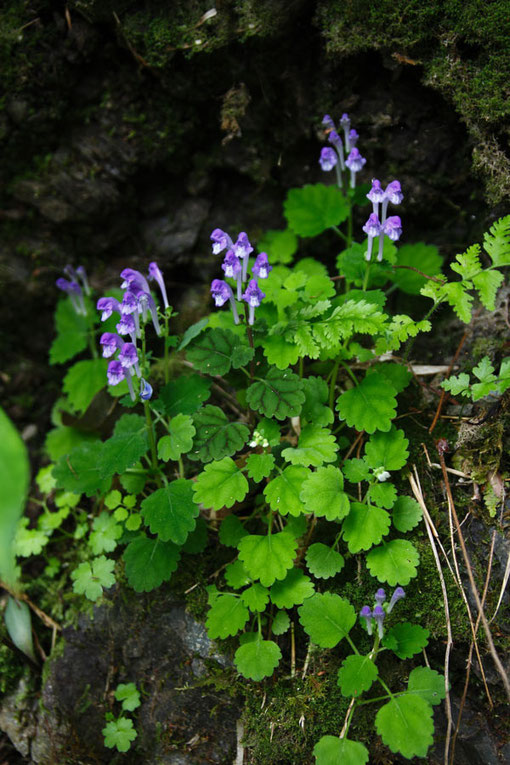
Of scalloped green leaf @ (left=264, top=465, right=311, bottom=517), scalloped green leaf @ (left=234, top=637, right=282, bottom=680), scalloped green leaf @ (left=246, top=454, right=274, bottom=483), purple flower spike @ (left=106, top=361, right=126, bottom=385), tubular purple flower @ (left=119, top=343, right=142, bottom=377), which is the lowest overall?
scalloped green leaf @ (left=234, top=637, right=282, bottom=680)

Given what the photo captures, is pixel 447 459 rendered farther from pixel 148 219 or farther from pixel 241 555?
pixel 148 219

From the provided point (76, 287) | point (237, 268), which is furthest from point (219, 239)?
point (76, 287)

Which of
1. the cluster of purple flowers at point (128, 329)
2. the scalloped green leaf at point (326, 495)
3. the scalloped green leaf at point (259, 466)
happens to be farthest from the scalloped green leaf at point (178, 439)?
the scalloped green leaf at point (326, 495)

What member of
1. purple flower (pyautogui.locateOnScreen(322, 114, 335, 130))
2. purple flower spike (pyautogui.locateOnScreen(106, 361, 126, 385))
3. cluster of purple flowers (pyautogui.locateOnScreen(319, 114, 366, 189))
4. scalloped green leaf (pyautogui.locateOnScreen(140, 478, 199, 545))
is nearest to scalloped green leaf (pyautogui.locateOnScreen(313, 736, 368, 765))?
scalloped green leaf (pyautogui.locateOnScreen(140, 478, 199, 545))

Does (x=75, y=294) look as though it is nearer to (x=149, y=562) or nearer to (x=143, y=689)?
(x=149, y=562)

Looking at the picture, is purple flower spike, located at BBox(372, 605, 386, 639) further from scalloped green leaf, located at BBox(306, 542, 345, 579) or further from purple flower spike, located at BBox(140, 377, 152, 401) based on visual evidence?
purple flower spike, located at BBox(140, 377, 152, 401)

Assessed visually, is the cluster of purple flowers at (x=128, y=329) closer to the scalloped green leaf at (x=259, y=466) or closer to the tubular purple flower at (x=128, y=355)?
the tubular purple flower at (x=128, y=355)

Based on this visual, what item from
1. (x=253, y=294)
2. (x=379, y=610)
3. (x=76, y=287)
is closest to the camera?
(x=379, y=610)

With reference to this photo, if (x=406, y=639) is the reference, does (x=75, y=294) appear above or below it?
above

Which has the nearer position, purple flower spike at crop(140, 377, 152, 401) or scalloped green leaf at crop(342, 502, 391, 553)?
scalloped green leaf at crop(342, 502, 391, 553)
